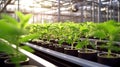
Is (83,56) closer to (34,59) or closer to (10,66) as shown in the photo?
(34,59)

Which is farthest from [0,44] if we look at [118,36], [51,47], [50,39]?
[50,39]

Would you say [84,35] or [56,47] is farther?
[84,35]

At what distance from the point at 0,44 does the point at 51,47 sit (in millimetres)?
2683

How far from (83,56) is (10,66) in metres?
1.26

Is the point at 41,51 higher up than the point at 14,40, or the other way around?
the point at 14,40

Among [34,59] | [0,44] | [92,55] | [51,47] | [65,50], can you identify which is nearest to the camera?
[0,44]

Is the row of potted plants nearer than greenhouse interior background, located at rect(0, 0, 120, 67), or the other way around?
greenhouse interior background, located at rect(0, 0, 120, 67)

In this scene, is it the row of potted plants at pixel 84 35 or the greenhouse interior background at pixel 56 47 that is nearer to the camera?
the greenhouse interior background at pixel 56 47

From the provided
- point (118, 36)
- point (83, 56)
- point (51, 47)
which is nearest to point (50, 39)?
point (51, 47)

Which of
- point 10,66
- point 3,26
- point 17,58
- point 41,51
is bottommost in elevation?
point 41,51

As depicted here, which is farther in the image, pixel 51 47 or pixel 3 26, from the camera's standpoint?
pixel 51 47

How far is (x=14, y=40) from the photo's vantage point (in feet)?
3.50

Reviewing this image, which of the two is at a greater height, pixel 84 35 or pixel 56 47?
pixel 84 35

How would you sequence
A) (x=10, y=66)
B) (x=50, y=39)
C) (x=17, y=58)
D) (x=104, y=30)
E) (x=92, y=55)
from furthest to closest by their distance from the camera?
1. (x=50, y=39)
2. (x=92, y=55)
3. (x=104, y=30)
4. (x=10, y=66)
5. (x=17, y=58)
